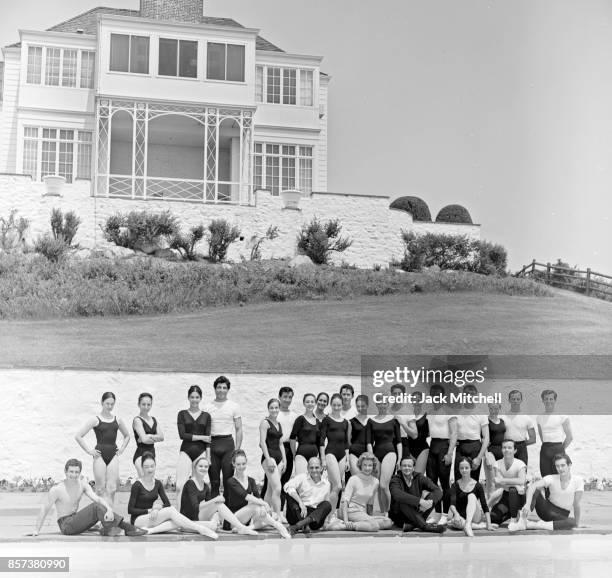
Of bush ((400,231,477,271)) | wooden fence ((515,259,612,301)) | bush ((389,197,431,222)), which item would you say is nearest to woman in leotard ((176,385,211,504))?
bush ((400,231,477,271))

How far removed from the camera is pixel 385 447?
6.51 meters

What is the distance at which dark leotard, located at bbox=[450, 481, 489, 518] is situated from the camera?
6.21 metres

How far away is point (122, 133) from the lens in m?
11.1

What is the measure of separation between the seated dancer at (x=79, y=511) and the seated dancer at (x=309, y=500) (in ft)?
3.22

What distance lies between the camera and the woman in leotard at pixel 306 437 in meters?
6.46

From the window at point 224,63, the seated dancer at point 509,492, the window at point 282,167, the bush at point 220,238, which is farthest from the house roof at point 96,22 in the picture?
the seated dancer at point 509,492

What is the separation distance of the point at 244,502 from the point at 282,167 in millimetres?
5654

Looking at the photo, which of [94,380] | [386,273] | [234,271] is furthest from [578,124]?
[94,380]

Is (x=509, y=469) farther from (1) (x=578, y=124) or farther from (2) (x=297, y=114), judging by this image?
(2) (x=297, y=114)

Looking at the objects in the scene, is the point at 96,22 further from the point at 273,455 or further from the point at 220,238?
the point at 273,455

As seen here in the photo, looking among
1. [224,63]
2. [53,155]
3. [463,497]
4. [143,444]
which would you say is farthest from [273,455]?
[224,63]

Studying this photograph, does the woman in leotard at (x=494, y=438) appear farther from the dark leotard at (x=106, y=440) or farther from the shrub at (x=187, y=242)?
the shrub at (x=187, y=242)

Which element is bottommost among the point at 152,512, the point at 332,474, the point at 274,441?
the point at 152,512

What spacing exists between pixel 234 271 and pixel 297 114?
241 cm
